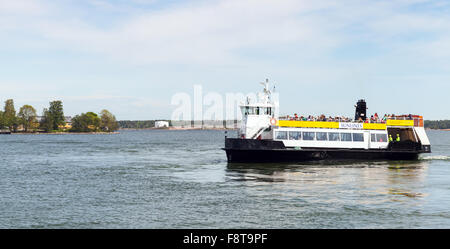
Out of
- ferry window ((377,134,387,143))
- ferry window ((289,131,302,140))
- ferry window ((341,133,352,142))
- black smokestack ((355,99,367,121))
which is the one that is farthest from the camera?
black smokestack ((355,99,367,121))

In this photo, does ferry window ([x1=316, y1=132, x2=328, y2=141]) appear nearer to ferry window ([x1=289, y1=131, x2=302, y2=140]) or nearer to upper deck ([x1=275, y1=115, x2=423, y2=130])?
upper deck ([x1=275, y1=115, x2=423, y2=130])

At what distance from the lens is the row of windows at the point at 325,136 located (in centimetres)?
4406

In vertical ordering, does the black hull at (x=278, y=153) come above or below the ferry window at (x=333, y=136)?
below

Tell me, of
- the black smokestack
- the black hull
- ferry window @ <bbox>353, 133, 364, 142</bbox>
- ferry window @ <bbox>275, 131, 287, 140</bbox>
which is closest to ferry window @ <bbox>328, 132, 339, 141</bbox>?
the black hull

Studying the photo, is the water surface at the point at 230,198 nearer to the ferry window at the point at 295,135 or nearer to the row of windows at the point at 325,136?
the ferry window at the point at 295,135

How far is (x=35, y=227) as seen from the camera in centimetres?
1916

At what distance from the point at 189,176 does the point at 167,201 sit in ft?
38.3

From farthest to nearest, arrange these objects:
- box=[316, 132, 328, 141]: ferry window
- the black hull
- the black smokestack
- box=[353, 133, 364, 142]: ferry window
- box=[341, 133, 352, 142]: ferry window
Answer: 1. the black smokestack
2. box=[353, 133, 364, 142]: ferry window
3. box=[341, 133, 352, 142]: ferry window
4. box=[316, 132, 328, 141]: ferry window
5. the black hull

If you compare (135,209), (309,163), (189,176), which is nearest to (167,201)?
(135,209)

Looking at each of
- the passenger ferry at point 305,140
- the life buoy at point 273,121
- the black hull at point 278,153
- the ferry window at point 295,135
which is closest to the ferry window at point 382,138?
the passenger ferry at point 305,140

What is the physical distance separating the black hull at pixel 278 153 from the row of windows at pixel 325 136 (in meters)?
1.52

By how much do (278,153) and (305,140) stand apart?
13.0 ft

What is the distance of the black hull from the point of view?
1623 inches
